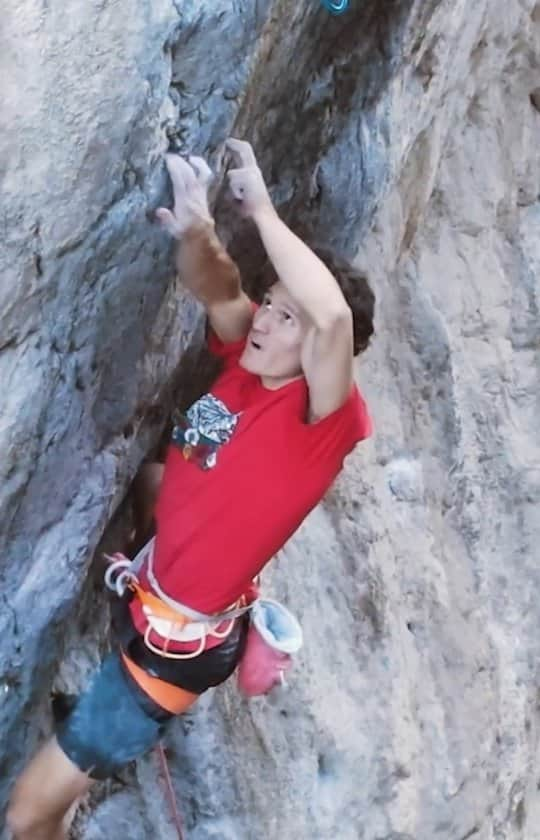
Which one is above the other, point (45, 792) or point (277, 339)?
point (277, 339)

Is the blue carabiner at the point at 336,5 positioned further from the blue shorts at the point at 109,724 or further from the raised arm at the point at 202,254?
the blue shorts at the point at 109,724

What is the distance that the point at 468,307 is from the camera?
292 centimetres

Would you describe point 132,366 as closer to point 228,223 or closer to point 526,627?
point 228,223

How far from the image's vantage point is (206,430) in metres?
1.67

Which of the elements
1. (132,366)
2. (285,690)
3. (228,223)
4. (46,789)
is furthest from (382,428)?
(46,789)

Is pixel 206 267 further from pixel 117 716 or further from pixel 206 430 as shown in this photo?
pixel 117 716

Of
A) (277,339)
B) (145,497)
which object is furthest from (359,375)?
(277,339)

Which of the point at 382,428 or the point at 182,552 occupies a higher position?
the point at 182,552

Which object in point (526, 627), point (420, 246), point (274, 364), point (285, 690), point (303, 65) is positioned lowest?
point (526, 627)

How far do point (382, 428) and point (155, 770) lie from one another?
3.01ft

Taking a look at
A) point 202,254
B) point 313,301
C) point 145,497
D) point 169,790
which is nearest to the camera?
point 313,301

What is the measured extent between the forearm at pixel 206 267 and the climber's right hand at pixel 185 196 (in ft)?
0.04

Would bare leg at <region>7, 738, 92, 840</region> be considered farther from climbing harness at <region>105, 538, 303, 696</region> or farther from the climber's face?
the climber's face

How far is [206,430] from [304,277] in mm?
293
